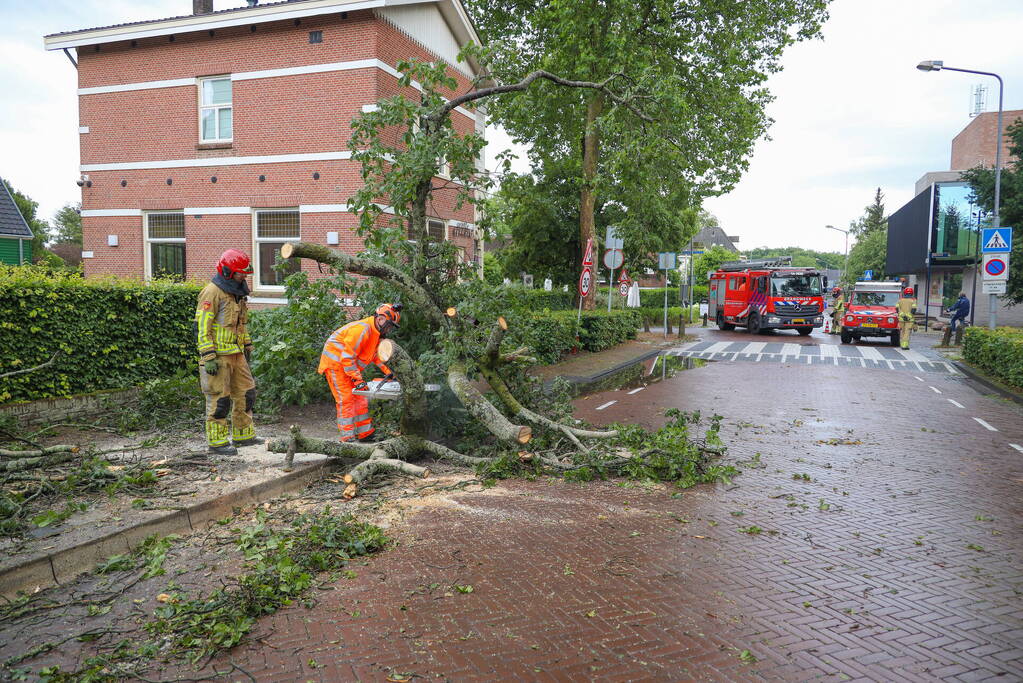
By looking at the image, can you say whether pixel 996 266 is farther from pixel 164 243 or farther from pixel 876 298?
pixel 164 243

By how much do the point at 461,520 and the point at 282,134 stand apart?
1388 centimetres

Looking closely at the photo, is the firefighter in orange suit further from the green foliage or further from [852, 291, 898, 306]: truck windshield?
[852, 291, 898, 306]: truck windshield

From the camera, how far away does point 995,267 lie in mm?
16719

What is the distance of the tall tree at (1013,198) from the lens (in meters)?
22.5

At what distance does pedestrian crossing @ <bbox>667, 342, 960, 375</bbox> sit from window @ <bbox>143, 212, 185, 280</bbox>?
13.8 metres

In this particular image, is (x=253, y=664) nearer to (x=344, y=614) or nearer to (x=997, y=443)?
(x=344, y=614)

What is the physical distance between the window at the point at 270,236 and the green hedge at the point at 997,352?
610 inches

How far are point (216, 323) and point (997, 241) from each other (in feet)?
56.9

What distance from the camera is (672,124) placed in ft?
58.6

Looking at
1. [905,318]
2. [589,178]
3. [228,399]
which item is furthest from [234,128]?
[905,318]

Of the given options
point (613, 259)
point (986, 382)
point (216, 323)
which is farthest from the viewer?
point (613, 259)

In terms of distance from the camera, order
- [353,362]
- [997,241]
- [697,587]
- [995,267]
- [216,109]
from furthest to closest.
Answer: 1. [216,109]
2. [995,267]
3. [997,241]
4. [353,362]
5. [697,587]

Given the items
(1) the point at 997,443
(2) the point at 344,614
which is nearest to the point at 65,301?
(2) the point at 344,614

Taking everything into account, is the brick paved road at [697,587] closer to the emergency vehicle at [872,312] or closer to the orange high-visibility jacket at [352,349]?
the orange high-visibility jacket at [352,349]
